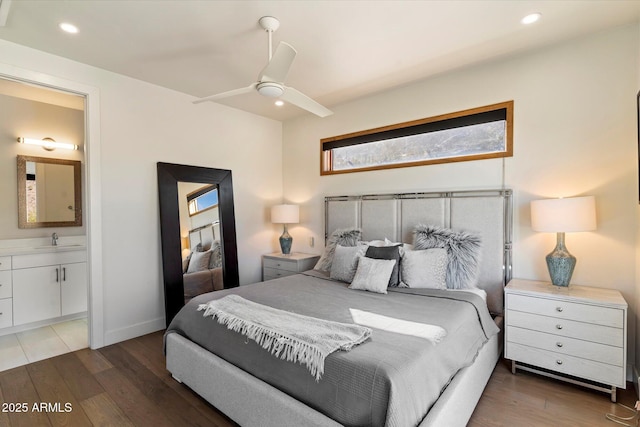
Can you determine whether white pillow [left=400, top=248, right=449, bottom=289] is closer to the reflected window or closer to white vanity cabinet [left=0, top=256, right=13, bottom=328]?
the reflected window

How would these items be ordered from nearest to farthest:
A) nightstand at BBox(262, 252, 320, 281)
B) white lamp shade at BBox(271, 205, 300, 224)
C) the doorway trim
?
the doorway trim
nightstand at BBox(262, 252, 320, 281)
white lamp shade at BBox(271, 205, 300, 224)

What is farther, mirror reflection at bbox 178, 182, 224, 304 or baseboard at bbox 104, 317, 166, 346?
mirror reflection at bbox 178, 182, 224, 304

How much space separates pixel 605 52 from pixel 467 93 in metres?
1.04

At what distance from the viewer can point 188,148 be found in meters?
3.75

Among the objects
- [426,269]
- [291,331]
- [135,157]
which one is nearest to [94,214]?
[135,157]

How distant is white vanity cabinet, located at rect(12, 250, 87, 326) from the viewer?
345cm

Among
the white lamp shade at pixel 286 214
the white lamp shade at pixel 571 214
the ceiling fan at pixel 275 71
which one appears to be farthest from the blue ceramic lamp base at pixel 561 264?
the white lamp shade at pixel 286 214

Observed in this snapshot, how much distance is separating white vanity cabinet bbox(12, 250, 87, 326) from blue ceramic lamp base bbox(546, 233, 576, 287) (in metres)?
5.08

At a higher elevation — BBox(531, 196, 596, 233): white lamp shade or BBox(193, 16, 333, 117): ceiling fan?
BBox(193, 16, 333, 117): ceiling fan

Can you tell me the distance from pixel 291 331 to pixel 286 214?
271cm

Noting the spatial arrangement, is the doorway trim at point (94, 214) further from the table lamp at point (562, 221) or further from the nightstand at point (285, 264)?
the table lamp at point (562, 221)

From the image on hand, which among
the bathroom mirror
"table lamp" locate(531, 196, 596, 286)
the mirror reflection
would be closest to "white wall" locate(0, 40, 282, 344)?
the mirror reflection

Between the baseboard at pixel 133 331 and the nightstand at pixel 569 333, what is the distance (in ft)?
11.5

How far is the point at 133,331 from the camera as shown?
3.28 metres
